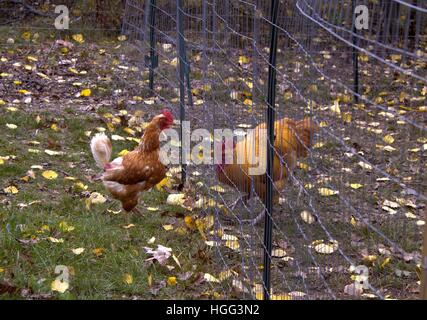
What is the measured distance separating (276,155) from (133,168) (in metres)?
1.58

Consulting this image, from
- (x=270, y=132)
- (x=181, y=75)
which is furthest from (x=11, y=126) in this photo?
(x=270, y=132)

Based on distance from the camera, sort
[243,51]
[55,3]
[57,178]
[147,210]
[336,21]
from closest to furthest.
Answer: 1. [336,21]
2. [243,51]
3. [147,210]
4. [57,178]
5. [55,3]

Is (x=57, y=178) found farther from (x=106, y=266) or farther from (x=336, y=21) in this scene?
(x=336, y=21)

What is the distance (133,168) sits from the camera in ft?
16.0

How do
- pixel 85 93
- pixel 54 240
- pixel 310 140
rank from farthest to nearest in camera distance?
pixel 85 93 → pixel 54 240 → pixel 310 140

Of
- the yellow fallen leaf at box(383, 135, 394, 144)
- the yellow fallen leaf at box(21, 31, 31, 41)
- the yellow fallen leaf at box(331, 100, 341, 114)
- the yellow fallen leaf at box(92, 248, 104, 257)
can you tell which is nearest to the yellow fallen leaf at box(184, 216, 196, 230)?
the yellow fallen leaf at box(92, 248, 104, 257)

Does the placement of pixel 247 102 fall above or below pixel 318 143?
below

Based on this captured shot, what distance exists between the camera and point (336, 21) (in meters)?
2.53

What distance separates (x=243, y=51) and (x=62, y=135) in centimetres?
295

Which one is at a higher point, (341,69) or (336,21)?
(336,21)

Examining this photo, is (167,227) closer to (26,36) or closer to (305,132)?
(305,132)

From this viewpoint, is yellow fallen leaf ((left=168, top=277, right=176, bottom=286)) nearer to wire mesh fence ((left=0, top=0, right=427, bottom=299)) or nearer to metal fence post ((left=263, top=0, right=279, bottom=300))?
wire mesh fence ((left=0, top=0, right=427, bottom=299))
